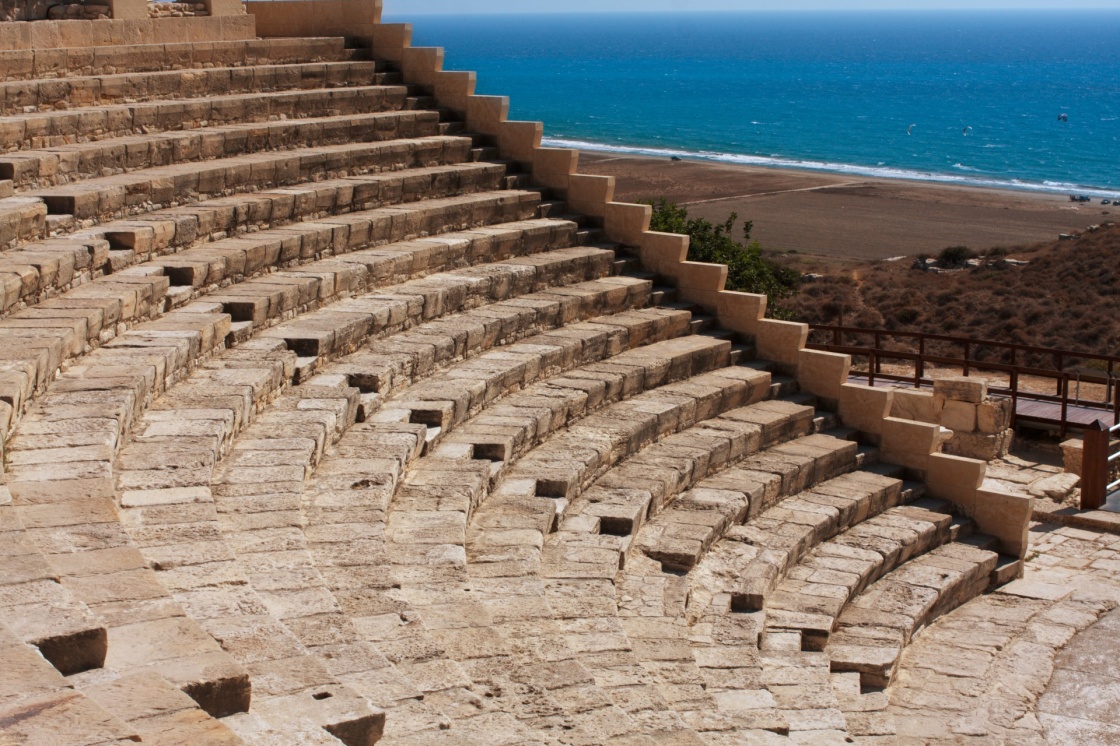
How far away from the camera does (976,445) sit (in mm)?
15180

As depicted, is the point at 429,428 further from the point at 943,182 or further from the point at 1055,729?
the point at 943,182

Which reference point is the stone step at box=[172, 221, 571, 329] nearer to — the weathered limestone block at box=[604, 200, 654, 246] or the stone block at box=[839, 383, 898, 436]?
the weathered limestone block at box=[604, 200, 654, 246]

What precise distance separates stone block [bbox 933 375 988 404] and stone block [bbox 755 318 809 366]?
2210 millimetres

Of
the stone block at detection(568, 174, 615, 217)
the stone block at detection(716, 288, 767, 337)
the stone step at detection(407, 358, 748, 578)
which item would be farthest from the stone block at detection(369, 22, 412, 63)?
the stone step at detection(407, 358, 748, 578)

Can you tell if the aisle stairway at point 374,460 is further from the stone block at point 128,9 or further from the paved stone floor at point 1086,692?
the paved stone floor at point 1086,692

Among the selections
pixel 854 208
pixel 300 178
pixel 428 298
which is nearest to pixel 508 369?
pixel 428 298

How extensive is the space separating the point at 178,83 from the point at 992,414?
921cm

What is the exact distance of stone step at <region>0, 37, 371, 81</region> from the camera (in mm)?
12117

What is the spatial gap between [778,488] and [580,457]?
2125 millimetres

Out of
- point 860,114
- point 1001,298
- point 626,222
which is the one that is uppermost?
point 860,114

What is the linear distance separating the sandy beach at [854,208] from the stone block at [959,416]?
23.6 meters

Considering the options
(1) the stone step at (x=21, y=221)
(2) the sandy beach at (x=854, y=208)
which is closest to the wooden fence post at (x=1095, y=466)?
(1) the stone step at (x=21, y=221)

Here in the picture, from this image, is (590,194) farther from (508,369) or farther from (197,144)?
(508,369)

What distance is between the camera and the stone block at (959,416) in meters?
15.0
